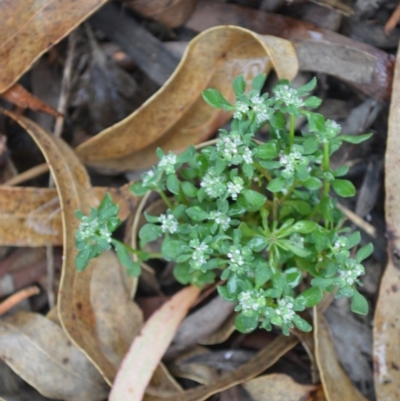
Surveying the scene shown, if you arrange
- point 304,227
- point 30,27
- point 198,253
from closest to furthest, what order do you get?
point 198,253 < point 304,227 < point 30,27

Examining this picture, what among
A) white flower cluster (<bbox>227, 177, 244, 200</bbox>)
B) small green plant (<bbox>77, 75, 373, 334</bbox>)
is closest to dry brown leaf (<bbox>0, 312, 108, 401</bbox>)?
small green plant (<bbox>77, 75, 373, 334</bbox>)

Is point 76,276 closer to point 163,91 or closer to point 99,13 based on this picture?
point 163,91

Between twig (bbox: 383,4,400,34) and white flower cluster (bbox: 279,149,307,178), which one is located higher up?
twig (bbox: 383,4,400,34)

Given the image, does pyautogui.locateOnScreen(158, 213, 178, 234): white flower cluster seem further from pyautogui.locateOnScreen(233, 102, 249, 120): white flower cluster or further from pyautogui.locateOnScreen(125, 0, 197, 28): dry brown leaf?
pyautogui.locateOnScreen(125, 0, 197, 28): dry brown leaf

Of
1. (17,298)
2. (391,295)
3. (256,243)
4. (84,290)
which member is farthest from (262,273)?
(17,298)

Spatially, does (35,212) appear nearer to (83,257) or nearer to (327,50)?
(83,257)

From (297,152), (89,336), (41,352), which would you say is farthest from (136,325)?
(297,152)
